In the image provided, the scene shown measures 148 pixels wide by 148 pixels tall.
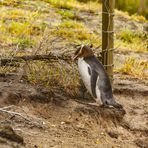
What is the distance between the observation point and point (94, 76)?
21.7 ft

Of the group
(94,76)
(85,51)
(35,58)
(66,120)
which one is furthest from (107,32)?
(66,120)

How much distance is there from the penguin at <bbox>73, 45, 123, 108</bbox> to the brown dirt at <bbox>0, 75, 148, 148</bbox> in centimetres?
19

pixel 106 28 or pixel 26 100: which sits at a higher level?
pixel 106 28

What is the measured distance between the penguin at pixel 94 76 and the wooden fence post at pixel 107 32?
0.49 meters

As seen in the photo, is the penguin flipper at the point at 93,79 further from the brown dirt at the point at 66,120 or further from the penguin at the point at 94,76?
the brown dirt at the point at 66,120

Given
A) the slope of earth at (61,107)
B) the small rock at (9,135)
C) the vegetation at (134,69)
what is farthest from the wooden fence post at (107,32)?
the small rock at (9,135)

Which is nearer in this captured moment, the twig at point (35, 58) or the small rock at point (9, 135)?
the small rock at point (9, 135)

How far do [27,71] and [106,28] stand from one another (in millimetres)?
1101

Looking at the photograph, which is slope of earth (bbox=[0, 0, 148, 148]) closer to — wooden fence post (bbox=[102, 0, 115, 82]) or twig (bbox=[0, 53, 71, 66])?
twig (bbox=[0, 53, 71, 66])

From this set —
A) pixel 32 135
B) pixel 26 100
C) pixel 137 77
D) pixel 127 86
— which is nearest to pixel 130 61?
pixel 137 77

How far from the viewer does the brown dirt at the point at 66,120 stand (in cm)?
595

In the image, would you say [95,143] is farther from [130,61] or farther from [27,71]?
[130,61]

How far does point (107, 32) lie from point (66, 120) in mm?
1259

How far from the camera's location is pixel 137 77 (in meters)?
8.57
